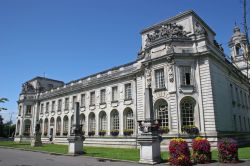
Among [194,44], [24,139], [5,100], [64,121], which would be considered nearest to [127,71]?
[194,44]

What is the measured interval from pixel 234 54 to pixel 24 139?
158ft

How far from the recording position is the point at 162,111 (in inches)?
1025

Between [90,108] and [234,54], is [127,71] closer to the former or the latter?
[90,108]

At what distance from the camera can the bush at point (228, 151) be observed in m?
13.7

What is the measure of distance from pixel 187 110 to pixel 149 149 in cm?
1157

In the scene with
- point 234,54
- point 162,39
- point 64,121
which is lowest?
point 64,121

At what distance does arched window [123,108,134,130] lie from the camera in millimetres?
31312

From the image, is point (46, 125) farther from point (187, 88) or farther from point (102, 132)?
point (187, 88)

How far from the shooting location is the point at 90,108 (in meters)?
37.6

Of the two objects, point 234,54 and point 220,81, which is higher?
point 234,54

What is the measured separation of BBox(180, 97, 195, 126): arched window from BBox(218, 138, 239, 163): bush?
10616 millimetres

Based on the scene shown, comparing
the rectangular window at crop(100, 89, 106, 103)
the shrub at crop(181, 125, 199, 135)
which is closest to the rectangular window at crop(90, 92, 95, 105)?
the rectangular window at crop(100, 89, 106, 103)

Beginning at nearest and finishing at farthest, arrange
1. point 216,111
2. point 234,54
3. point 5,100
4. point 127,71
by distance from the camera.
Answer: point 5,100
point 216,111
point 127,71
point 234,54

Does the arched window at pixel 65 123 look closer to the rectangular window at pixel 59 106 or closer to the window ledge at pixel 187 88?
the rectangular window at pixel 59 106
